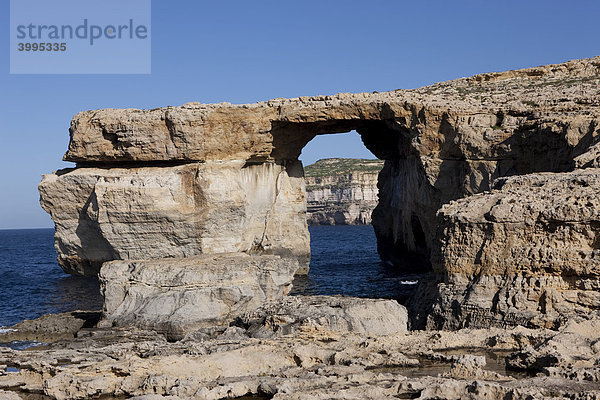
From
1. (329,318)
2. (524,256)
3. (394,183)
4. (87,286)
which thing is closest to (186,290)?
(329,318)

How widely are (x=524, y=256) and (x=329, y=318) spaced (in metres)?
5.82

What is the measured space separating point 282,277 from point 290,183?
559 inches

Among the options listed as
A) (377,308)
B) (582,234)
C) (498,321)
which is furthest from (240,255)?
(582,234)

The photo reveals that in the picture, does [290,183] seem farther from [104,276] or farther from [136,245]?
[104,276]

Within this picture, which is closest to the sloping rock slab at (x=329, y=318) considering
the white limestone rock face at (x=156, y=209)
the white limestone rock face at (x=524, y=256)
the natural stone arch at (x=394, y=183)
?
the white limestone rock face at (x=524, y=256)

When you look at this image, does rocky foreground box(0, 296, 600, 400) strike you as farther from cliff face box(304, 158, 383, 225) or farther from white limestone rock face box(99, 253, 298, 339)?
cliff face box(304, 158, 383, 225)

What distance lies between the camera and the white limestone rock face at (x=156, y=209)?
31.2m

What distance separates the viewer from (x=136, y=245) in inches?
1256

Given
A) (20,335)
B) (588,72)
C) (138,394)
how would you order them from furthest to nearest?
(588,72)
(20,335)
(138,394)

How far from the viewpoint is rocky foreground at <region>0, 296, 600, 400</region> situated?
11.5 m

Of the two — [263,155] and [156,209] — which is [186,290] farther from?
[263,155]

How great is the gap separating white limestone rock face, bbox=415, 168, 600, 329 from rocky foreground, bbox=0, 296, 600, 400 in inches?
74.8

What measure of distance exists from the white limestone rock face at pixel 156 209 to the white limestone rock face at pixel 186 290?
18.0 ft

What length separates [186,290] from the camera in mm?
24281
